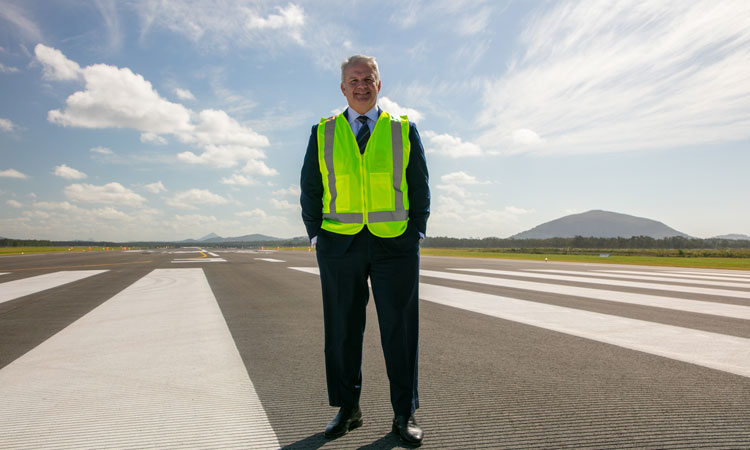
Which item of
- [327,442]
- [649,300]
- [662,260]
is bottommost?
[327,442]

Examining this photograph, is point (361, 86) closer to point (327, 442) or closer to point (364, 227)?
point (364, 227)

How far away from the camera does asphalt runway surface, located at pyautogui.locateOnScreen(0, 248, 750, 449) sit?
2012mm

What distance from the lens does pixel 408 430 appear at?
1.99 metres

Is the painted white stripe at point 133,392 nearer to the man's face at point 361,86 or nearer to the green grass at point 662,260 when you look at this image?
the man's face at point 361,86

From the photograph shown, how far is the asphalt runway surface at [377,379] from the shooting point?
201 centimetres

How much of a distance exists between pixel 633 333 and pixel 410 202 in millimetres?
3417

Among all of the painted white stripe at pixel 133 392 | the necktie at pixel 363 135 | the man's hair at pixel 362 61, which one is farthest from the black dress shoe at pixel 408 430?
the man's hair at pixel 362 61

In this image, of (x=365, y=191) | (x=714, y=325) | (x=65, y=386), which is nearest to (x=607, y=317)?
(x=714, y=325)

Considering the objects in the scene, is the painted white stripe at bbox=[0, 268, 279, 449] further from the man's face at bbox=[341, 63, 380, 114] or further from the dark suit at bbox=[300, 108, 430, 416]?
the man's face at bbox=[341, 63, 380, 114]

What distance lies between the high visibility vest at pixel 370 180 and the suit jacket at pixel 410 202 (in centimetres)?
4

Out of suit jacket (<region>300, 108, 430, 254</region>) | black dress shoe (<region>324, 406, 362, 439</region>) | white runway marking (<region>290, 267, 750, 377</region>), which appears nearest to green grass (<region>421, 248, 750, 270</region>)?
white runway marking (<region>290, 267, 750, 377</region>)

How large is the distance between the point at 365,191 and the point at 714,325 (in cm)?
481

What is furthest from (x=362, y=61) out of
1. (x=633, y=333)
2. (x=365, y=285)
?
(x=633, y=333)

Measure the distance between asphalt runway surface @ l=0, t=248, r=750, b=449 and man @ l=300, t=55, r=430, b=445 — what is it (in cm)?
30
